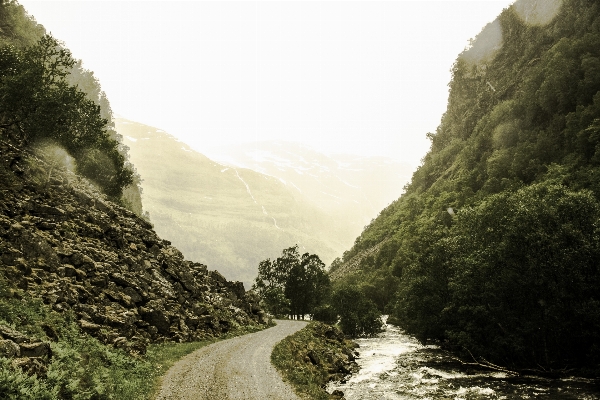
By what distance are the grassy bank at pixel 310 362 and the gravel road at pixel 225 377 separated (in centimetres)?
107

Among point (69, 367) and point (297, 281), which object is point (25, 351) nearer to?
point (69, 367)

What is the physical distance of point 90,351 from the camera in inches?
867

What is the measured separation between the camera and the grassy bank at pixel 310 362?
27312mm

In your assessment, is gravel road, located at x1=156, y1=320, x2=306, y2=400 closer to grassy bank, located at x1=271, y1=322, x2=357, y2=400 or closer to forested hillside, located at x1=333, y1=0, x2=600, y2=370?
grassy bank, located at x1=271, y1=322, x2=357, y2=400

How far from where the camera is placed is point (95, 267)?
109ft

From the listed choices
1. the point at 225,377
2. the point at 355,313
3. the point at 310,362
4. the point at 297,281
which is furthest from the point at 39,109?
the point at 297,281

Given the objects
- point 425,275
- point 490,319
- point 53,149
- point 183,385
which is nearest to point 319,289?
point 425,275

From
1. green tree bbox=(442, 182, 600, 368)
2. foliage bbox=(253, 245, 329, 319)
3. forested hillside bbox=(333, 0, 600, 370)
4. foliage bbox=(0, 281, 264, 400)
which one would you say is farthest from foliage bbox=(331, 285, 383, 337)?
foliage bbox=(0, 281, 264, 400)

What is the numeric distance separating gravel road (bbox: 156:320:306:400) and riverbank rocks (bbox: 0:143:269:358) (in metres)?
4.36

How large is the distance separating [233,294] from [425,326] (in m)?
34.3

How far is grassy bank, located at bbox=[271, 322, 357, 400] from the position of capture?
27312 millimetres

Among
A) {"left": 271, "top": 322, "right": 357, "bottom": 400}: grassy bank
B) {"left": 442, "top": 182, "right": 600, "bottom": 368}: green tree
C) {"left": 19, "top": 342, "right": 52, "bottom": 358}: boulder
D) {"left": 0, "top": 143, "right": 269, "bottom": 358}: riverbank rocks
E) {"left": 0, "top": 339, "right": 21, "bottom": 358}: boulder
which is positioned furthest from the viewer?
{"left": 442, "top": 182, "right": 600, "bottom": 368}: green tree

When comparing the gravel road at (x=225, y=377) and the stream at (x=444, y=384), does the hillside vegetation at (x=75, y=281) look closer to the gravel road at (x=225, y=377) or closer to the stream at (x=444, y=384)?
the gravel road at (x=225, y=377)

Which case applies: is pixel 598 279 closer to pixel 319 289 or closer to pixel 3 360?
pixel 3 360
